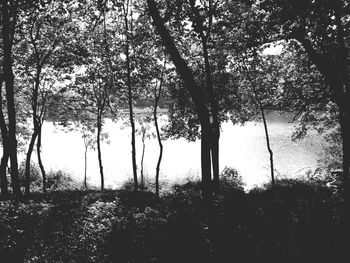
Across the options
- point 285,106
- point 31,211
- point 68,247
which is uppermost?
point 285,106

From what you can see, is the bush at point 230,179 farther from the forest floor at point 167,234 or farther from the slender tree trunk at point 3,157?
the forest floor at point 167,234

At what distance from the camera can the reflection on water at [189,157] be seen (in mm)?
39312

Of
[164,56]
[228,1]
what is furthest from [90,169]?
[228,1]

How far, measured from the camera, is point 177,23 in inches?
344

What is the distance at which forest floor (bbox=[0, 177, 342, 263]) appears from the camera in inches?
260

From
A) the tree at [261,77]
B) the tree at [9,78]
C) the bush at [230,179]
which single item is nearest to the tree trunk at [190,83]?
the tree at [9,78]

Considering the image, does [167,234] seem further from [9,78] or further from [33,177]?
[33,177]

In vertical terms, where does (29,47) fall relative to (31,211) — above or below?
above

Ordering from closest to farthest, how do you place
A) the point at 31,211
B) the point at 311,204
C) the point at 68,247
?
1. the point at 68,247
2. the point at 31,211
3. the point at 311,204

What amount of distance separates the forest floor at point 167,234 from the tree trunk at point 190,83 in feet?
3.59

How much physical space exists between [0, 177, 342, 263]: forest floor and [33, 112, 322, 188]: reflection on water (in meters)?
24.5

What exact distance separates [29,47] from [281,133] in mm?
60576

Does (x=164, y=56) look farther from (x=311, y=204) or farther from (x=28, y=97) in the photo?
(x=311, y=204)

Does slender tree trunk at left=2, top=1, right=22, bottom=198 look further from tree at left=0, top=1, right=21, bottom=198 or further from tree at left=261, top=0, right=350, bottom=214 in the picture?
tree at left=261, top=0, right=350, bottom=214
